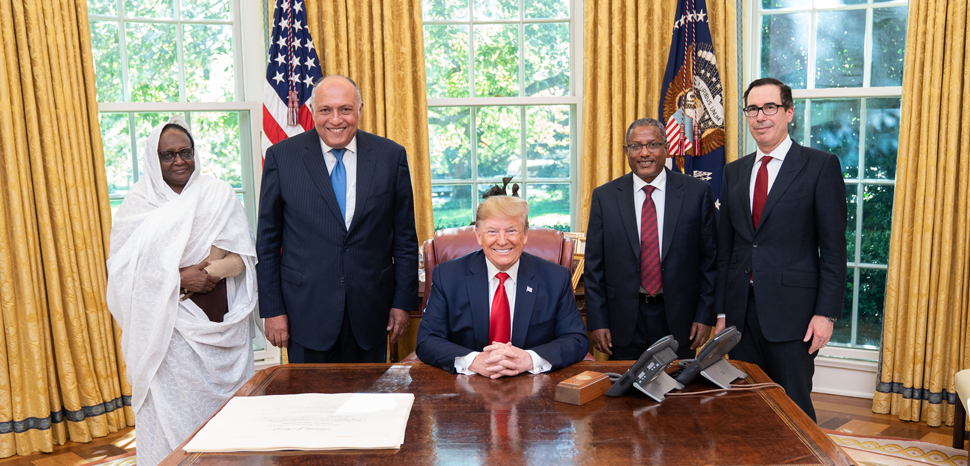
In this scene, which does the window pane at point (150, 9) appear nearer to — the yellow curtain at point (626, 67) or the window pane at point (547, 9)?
the window pane at point (547, 9)

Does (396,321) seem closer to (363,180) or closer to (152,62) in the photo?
(363,180)

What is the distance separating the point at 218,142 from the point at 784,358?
3.34 metres

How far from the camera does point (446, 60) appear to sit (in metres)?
4.15

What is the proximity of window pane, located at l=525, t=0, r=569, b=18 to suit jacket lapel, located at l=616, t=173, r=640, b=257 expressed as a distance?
1863 millimetres

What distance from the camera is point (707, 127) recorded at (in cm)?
374

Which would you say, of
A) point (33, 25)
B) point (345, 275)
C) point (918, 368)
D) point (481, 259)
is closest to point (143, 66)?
point (33, 25)

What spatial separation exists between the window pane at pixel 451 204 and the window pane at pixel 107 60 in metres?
1.89

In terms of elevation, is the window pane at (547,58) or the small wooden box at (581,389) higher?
the window pane at (547,58)

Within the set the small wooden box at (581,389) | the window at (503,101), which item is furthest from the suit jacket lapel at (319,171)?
the window at (503,101)

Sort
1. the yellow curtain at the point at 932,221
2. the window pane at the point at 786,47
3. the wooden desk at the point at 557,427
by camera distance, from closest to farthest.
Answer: the wooden desk at the point at 557,427
the yellow curtain at the point at 932,221
the window pane at the point at 786,47

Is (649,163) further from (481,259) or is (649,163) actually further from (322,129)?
(322,129)

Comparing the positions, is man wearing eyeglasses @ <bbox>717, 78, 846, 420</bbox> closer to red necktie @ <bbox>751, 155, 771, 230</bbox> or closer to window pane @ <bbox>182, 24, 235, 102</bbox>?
red necktie @ <bbox>751, 155, 771, 230</bbox>

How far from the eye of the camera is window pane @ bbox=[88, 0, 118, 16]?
374 cm

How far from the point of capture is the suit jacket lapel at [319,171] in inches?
92.2
